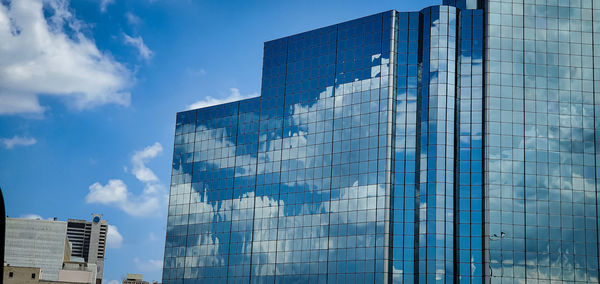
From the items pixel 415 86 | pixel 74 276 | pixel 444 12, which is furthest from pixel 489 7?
pixel 74 276

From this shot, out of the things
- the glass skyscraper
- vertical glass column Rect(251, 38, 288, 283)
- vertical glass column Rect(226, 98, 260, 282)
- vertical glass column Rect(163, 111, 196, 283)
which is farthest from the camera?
vertical glass column Rect(163, 111, 196, 283)

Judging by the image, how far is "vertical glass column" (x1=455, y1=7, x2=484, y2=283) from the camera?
93.8 m

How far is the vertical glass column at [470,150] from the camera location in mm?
93750

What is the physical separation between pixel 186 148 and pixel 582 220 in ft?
227

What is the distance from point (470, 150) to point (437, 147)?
448 cm

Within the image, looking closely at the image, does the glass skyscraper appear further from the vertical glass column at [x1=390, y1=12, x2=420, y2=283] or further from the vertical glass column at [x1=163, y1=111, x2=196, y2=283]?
the vertical glass column at [x1=163, y1=111, x2=196, y2=283]

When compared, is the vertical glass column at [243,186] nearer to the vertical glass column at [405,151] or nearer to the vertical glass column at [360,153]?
the vertical glass column at [360,153]

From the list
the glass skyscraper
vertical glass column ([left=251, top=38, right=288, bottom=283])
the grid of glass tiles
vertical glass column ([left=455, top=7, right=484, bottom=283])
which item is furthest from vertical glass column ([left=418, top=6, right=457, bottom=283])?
vertical glass column ([left=251, top=38, right=288, bottom=283])

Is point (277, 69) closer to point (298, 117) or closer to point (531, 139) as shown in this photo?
point (298, 117)

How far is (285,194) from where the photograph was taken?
113250 mm

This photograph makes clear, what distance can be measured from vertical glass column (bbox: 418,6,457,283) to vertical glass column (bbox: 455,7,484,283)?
111 cm

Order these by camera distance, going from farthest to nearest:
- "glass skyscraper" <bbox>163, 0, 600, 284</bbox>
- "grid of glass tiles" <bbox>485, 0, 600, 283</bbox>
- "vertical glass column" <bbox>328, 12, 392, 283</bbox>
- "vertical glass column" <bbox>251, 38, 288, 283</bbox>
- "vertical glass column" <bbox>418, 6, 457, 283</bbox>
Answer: "vertical glass column" <bbox>251, 38, 288, 283</bbox>, "vertical glass column" <bbox>328, 12, 392, 283</bbox>, "glass skyscraper" <bbox>163, 0, 600, 284</bbox>, "grid of glass tiles" <bbox>485, 0, 600, 283</bbox>, "vertical glass column" <bbox>418, 6, 457, 283</bbox>

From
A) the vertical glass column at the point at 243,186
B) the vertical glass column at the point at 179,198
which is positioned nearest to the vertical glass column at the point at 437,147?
the vertical glass column at the point at 243,186

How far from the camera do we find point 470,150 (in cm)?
9744
